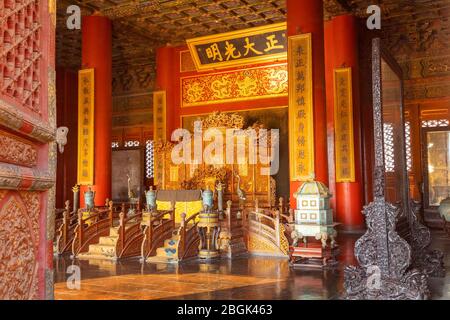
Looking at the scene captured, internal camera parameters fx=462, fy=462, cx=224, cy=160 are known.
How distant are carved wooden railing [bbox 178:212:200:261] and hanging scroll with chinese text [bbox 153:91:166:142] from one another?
5.13m

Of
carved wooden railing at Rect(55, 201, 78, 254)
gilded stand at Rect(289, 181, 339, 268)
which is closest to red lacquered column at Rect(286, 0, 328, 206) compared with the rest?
gilded stand at Rect(289, 181, 339, 268)

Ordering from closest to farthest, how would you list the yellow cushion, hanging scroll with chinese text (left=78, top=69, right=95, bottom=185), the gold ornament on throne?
the yellow cushion
hanging scroll with chinese text (left=78, top=69, right=95, bottom=185)
the gold ornament on throne

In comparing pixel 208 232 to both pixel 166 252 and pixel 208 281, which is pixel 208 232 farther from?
pixel 208 281

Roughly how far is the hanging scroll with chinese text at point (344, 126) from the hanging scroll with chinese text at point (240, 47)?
1.48m

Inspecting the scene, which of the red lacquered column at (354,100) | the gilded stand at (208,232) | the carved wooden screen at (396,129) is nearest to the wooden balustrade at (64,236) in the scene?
the gilded stand at (208,232)

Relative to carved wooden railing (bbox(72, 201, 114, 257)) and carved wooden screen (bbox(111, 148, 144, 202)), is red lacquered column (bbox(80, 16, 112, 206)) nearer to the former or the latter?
carved wooden railing (bbox(72, 201, 114, 257))

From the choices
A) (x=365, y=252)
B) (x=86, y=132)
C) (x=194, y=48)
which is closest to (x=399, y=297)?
(x=365, y=252)

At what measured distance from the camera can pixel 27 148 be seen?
164cm

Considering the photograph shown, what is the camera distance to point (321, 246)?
512 centimetres

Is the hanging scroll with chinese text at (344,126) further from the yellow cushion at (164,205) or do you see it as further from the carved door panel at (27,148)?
the carved door panel at (27,148)

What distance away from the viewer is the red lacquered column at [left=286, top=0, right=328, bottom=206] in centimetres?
718

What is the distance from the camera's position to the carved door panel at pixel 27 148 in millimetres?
1490

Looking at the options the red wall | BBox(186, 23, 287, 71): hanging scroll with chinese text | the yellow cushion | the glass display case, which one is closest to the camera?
the yellow cushion
